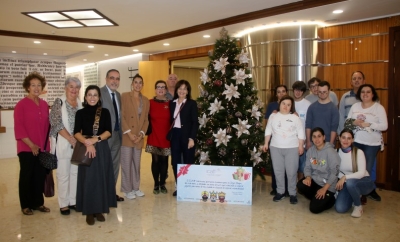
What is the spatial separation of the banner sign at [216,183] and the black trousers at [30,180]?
152cm

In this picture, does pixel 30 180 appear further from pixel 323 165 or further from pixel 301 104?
pixel 301 104

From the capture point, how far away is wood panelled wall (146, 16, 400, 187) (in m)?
4.87

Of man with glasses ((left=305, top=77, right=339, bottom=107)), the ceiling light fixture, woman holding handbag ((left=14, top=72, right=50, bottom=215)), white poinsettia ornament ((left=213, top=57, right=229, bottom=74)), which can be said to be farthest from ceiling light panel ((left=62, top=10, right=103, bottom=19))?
man with glasses ((left=305, top=77, right=339, bottom=107))

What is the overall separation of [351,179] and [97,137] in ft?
8.79

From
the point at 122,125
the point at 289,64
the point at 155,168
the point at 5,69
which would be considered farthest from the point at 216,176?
the point at 5,69

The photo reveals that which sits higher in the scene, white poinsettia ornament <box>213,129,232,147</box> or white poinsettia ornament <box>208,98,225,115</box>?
white poinsettia ornament <box>208,98,225,115</box>

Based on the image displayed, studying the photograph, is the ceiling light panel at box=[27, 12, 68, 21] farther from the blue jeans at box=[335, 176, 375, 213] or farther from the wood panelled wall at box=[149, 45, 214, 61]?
the blue jeans at box=[335, 176, 375, 213]

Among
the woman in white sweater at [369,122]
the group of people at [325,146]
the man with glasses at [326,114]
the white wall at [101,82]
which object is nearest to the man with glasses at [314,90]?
the group of people at [325,146]

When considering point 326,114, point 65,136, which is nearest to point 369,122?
point 326,114

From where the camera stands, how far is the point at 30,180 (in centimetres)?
356

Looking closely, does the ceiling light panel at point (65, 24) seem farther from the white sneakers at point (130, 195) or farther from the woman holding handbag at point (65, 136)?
the white sneakers at point (130, 195)

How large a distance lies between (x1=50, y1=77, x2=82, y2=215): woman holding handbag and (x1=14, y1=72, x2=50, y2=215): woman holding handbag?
0.62 feet

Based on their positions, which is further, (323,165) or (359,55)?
(359,55)

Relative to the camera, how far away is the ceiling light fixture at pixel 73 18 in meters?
4.93
